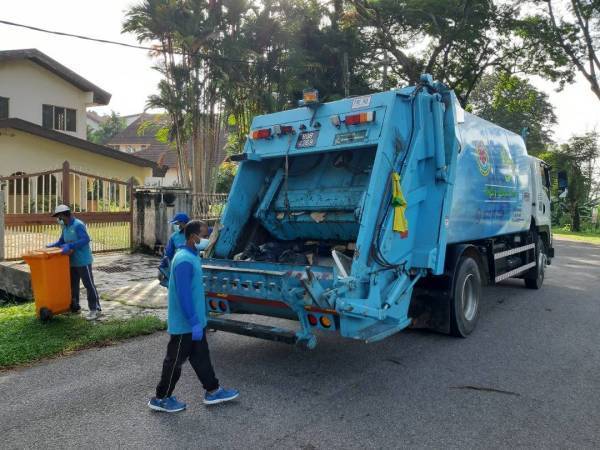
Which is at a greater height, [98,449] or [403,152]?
[403,152]

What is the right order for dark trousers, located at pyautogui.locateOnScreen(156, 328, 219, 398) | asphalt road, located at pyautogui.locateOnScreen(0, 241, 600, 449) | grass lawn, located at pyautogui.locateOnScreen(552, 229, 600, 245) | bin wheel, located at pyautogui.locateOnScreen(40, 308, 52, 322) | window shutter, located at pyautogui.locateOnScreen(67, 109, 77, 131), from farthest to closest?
grass lawn, located at pyautogui.locateOnScreen(552, 229, 600, 245), window shutter, located at pyautogui.locateOnScreen(67, 109, 77, 131), bin wheel, located at pyautogui.locateOnScreen(40, 308, 52, 322), dark trousers, located at pyautogui.locateOnScreen(156, 328, 219, 398), asphalt road, located at pyautogui.locateOnScreen(0, 241, 600, 449)

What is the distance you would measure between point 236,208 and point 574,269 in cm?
912

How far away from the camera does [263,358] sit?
5.08 meters

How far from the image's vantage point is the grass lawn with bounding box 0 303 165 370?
5.15 meters

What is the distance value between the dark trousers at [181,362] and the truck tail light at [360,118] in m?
2.44

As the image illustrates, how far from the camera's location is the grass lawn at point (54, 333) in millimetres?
5152

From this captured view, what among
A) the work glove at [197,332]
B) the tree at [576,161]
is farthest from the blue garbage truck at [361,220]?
the tree at [576,161]

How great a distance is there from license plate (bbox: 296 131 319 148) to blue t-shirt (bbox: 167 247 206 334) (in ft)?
6.67

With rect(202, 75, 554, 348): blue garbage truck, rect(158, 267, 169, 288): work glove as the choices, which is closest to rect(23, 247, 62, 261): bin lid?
rect(158, 267, 169, 288): work glove

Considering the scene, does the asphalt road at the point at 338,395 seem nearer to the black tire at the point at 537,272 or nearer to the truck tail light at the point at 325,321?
the truck tail light at the point at 325,321

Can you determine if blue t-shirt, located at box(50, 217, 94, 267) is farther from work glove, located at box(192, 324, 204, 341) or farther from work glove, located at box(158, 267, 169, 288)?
work glove, located at box(192, 324, 204, 341)

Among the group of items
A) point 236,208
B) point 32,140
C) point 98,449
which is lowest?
point 98,449

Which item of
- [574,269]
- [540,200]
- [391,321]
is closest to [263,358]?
[391,321]

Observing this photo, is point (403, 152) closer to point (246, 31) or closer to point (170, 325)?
point (170, 325)
